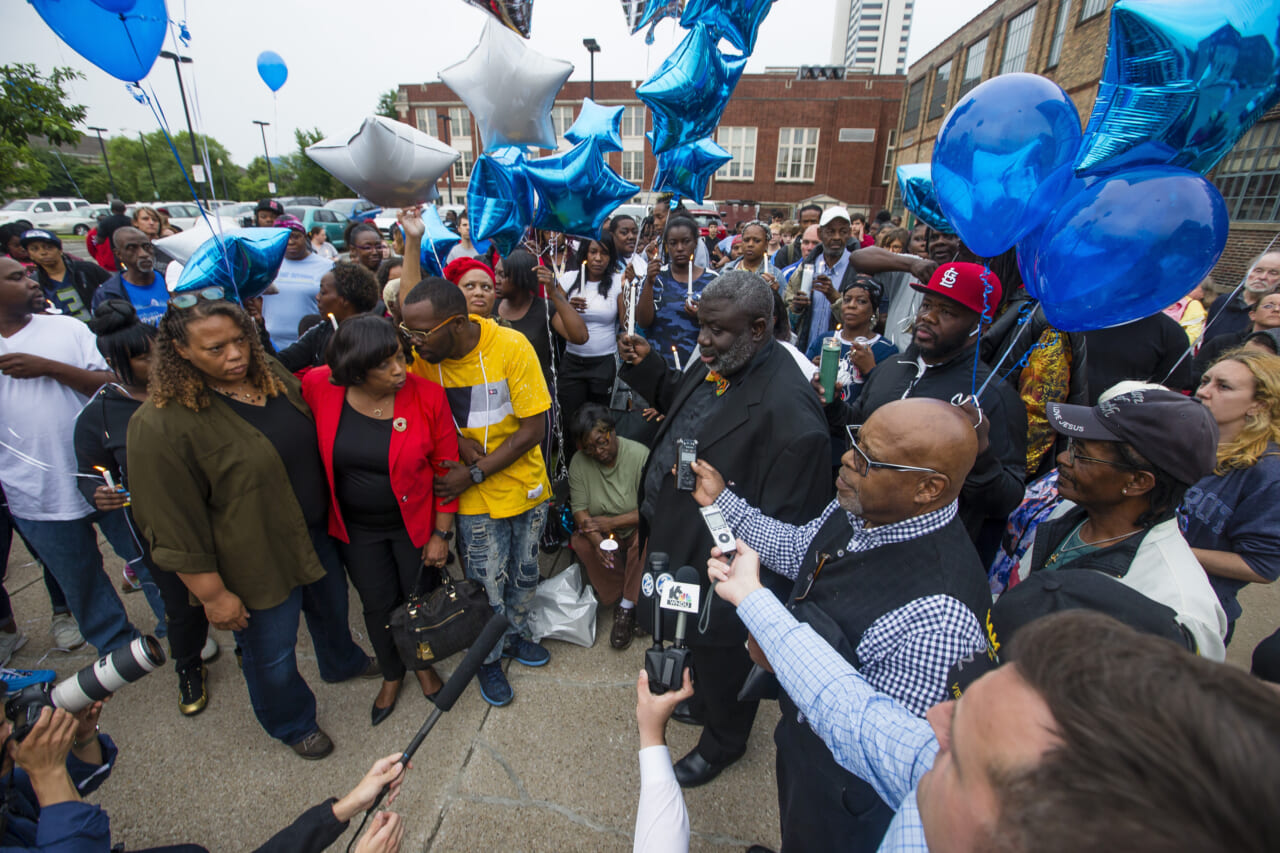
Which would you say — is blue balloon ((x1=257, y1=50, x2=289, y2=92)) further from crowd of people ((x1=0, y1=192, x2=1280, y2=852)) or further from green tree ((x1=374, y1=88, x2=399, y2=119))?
green tree ((x1=374, y1=88, x2=399, y2=119))

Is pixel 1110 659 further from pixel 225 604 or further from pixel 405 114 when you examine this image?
pixel 405 114

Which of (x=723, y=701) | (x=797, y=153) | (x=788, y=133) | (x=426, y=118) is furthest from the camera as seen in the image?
(x=426, y=118)

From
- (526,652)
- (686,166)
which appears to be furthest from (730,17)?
(526,652)

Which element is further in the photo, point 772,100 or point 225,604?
point 772,100

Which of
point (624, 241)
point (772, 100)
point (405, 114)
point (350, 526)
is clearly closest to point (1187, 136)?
point (350, 526)

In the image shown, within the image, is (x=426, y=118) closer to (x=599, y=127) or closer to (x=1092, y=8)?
(x=1092, y=8)

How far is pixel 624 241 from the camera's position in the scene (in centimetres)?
497

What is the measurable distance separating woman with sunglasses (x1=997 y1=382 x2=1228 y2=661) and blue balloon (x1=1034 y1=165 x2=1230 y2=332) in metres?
0.36

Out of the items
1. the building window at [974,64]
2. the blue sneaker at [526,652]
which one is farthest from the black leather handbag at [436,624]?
the building window at [974,64]

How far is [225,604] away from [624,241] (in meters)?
3.96

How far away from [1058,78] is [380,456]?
77.0 feet

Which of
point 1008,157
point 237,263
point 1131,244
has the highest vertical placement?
point 1008,157

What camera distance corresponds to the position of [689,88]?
3314 mm

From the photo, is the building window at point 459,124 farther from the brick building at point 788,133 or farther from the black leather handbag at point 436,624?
the black leather handbag at point 436,624
